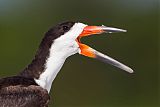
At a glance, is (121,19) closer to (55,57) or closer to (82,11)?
(82,11)

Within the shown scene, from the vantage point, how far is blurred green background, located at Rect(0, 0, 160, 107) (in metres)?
35.0

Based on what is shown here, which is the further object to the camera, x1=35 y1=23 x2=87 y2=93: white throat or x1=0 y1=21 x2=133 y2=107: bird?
x1=35 y1=23 x2=87 y2=93: white throat

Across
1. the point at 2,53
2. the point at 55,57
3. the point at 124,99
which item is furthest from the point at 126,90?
the point at 55,57

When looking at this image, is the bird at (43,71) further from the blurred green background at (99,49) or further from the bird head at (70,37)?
the blurred green background at (99,49)

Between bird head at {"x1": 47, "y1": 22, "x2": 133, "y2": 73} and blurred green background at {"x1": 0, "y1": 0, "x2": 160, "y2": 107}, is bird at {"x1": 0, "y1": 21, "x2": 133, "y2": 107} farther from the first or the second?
blurred green background at {"x1": 0, "y1": 0, "x2": 160, "y2": 107}

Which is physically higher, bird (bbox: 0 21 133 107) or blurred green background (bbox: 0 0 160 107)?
bird (bbox: 0 21 133 107)

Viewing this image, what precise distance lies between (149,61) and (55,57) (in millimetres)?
21482

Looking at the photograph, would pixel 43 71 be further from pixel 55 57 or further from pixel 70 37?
pixel 70 37

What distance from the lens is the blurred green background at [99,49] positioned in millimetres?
35000

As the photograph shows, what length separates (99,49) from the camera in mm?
35531

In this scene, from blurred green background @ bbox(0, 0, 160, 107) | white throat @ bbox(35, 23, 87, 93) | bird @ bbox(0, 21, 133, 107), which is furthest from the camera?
blurred green background @ bbox(0, 0, 160, 107)

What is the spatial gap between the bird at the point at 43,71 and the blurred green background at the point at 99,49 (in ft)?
50.1

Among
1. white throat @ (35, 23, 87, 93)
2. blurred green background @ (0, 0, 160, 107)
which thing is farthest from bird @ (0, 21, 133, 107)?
blurred green background @ (0, 0, 160, 107)

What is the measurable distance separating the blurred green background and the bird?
1526 centimetres
